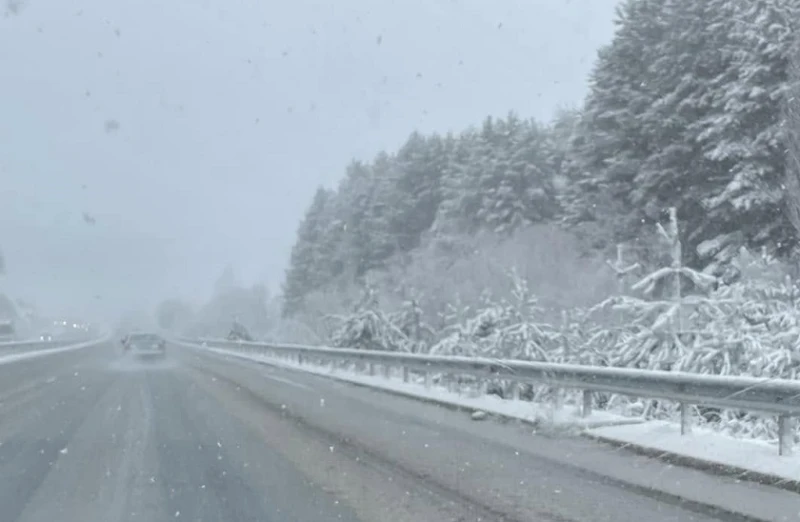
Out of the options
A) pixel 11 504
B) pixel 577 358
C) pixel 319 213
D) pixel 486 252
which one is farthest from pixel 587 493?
pixel 319 213

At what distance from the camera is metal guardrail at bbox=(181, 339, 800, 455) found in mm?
11391

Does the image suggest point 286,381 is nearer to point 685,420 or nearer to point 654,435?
point 654,435

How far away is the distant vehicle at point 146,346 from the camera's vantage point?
172ft

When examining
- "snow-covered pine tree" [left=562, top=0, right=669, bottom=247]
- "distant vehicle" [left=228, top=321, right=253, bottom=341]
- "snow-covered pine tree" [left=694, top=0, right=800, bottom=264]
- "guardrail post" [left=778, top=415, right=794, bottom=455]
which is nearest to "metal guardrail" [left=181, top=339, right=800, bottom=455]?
"guardrail post" [left=778, top=415, right=794, bottom=455]

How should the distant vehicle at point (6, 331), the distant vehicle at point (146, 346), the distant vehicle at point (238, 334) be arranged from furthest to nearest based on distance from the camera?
1. the distant vehicle at point (6, 331)
2. the distant vehicle at point (238, 334)
3. the distant vehicle at point (146, 346)

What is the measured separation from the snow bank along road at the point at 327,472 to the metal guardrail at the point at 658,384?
42.1 inches

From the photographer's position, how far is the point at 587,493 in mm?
10258

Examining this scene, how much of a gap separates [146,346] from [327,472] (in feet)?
140

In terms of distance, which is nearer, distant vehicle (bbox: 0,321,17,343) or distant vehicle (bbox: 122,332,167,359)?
distant vehicle (bbox: 122,332,167,359)

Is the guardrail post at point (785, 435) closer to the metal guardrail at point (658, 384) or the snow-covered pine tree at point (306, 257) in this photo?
the metal guardrail at point (658, 384)

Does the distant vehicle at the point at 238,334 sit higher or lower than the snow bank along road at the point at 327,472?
higher

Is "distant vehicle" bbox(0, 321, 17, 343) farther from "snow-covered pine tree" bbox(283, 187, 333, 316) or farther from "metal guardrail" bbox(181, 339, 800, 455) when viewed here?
"metal guardrail" bbox(181, 339, 800, 455)

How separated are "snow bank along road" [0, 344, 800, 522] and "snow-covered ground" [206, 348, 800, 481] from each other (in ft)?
1.41

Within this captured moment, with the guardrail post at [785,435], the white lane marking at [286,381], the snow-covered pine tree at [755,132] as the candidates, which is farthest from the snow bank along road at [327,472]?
the snow-covered pine tree at [755,132]
